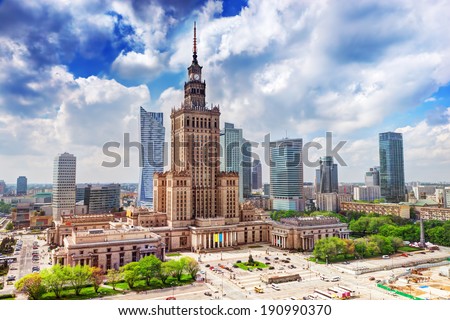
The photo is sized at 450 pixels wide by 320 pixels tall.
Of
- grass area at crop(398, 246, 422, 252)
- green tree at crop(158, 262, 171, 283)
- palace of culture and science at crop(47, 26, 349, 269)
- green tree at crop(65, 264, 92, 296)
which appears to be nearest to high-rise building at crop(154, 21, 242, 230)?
palace of culture and science at crop(47, 26, 349, 269)

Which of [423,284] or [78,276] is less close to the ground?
[78,276]

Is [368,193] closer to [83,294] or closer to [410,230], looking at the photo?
[410,230]

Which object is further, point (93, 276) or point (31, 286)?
point (93, 276)

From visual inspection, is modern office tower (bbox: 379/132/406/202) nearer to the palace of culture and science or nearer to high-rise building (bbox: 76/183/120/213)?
the palace of culture and science

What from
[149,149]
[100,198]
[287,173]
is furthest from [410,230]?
[149,149]

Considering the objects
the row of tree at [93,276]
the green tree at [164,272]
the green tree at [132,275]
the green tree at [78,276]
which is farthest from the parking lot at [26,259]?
the green tree at [164,272]

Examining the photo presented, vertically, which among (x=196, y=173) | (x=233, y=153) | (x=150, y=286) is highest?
(x=233, y=153)
